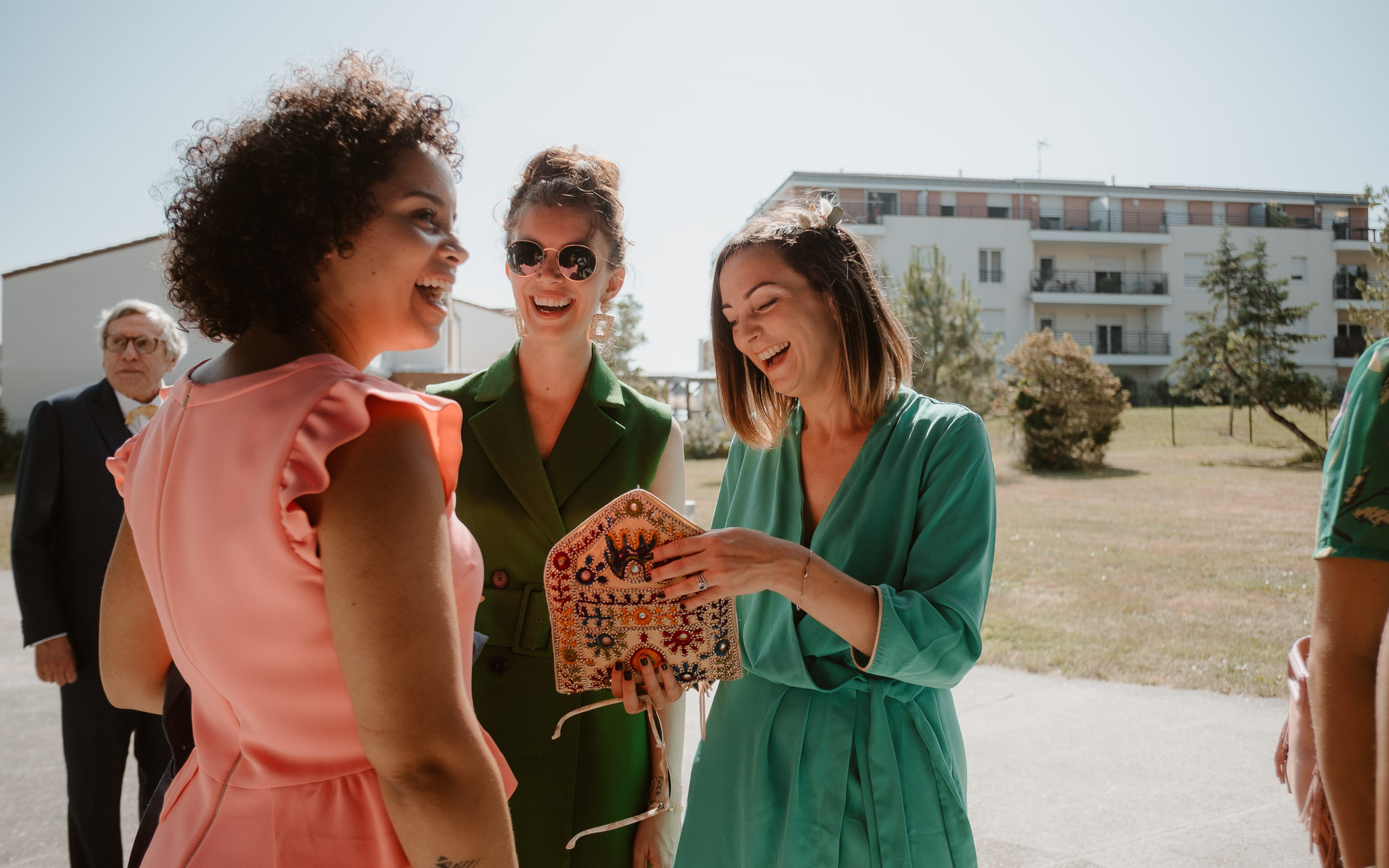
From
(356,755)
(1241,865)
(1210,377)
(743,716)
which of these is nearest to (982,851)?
(1241,865)

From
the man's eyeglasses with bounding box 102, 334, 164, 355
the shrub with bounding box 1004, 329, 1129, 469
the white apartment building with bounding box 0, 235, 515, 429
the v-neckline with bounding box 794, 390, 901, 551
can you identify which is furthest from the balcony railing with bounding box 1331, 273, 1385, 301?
the man's eyeglasses with bounding box 102, 334, 164, 355

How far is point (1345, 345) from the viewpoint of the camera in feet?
129

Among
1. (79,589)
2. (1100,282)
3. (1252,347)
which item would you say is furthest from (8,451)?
(1100,282)

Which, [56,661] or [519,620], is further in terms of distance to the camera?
[56,661]

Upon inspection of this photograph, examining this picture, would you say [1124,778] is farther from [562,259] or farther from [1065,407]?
[1065,407]

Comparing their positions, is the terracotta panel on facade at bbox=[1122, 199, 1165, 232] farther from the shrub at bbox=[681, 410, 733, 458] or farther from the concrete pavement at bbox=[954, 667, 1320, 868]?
the concrete pavement at bbox=[954, 667, 1320, 868]

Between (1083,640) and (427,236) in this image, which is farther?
(1083,640)

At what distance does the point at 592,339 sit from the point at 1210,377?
98.0 feet

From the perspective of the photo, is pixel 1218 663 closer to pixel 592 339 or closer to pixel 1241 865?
pixel 1241 865

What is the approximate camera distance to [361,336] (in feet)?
4.18

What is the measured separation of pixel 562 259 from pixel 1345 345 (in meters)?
48.3

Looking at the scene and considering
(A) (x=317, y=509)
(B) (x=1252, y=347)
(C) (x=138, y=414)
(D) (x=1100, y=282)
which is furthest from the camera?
(D) (x=1100, y=282)

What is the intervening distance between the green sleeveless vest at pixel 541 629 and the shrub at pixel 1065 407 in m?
19.8

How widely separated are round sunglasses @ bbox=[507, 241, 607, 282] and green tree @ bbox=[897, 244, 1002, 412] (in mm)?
18733
